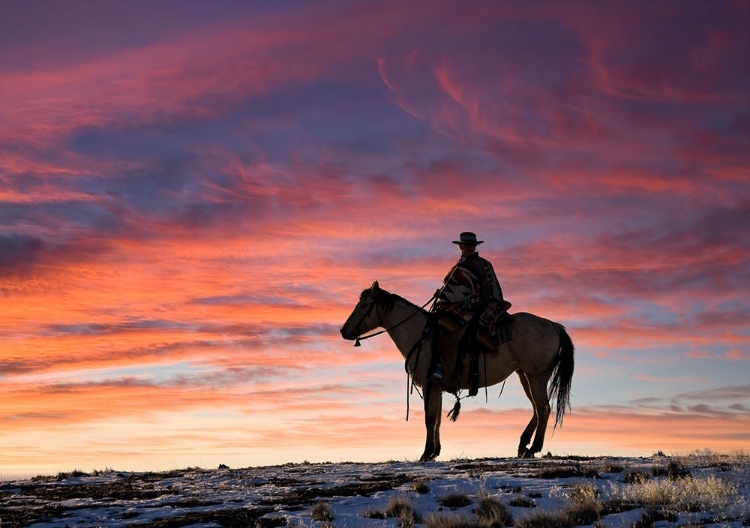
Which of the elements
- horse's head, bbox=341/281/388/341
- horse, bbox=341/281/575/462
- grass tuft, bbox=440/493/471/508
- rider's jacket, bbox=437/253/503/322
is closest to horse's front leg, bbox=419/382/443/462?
horse, bbox=341/281/575/462

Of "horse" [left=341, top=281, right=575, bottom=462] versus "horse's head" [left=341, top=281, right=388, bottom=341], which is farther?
"horse's head" [left=341, top=281, right=388, bottom=341]

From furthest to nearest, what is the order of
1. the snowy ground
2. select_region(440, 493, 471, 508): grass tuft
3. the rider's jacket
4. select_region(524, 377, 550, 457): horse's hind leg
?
the rider's jacket
select_region(524, 377, 550, 457): horse's hind leg
select_region(440, 493, 471, 508): grass tuft
the snowy ground

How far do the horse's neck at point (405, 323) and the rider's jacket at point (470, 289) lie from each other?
0.68 metres

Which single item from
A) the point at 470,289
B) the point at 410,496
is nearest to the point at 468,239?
the point at 470,289

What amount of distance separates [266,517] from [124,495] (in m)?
4.85

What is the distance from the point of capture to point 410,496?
1230cm

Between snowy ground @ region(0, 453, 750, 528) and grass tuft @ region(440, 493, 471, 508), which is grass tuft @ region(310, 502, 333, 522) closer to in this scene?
snowy ground @ region(0, 453, 750, 528)

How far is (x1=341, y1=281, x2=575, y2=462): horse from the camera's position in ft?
62.2

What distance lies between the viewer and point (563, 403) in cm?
1928

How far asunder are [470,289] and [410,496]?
304 inches

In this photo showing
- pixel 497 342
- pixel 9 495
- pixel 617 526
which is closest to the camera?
pixel 617 526

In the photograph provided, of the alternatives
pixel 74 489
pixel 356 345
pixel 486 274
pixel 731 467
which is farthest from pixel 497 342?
pixel 74 489

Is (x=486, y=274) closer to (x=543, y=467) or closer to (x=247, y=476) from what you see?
(x=543, y=467)

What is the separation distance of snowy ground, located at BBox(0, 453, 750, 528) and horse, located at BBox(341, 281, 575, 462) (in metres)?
1.83
